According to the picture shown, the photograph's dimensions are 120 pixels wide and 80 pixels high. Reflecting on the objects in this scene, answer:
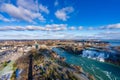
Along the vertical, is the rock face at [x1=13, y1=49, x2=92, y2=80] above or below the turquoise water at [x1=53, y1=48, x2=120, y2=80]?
above

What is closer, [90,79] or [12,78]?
[12,78]

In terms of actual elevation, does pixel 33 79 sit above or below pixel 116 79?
above

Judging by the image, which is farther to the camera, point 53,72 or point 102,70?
point 102,70

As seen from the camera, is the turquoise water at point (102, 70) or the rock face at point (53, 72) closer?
the rock face at point (53, 72)

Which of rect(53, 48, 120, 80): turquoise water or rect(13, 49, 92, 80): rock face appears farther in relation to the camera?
rect(53, 48, 120, 80): turquoise water

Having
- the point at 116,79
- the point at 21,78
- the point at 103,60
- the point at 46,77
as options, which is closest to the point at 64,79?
the point at 46,77

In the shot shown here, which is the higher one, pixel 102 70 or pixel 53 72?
pixel 53 72

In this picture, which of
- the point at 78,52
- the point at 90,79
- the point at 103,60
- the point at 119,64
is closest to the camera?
the point at 90,79

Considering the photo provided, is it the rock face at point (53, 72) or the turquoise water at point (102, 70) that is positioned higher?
the rock face at point (53, 72)

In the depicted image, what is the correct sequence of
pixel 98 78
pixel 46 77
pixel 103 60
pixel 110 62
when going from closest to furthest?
1. pixel 46 77
2. pixel 98 78
3. pixel 110 62
4. pixel 103 60

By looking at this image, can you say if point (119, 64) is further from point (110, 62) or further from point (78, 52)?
point (78, 52)
